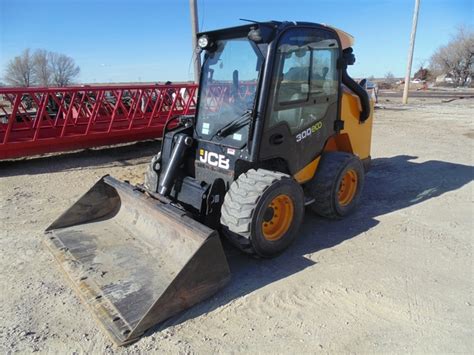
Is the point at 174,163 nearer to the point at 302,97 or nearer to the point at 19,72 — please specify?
the point at 302,97

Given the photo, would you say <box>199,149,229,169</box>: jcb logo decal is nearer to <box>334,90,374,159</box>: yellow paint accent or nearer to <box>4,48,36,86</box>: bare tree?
<box>334,90,374,159</box>: yellow paint accent

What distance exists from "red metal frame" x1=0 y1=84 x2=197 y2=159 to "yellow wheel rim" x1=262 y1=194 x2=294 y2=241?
595 centimetres

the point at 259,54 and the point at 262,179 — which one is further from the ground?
the point at 259,54

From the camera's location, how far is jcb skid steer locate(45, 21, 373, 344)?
3035 mm

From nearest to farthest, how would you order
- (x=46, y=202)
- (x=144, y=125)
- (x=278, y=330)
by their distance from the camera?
(x=278, y=330)
(x=46, y=202)
(x=144, y=125)

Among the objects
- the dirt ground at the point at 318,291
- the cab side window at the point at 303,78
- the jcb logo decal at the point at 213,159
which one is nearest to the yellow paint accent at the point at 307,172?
the cab side window at the point at 303,78

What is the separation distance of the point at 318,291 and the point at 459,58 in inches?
2152

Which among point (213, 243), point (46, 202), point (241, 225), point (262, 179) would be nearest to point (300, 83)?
point (262, 179)

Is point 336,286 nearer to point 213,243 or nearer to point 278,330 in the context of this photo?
point 278,330

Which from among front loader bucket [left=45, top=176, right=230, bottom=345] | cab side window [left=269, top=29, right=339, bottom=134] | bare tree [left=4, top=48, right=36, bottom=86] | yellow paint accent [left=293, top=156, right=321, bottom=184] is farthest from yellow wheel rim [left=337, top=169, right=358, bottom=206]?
→ bare tree [left=4, top=48, right=36, bottom=86]

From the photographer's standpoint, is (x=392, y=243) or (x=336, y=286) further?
(x=392, y=243)

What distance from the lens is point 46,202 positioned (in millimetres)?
5535

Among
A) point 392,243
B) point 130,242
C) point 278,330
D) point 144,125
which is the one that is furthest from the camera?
point 144,125

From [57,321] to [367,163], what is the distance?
4.49m
